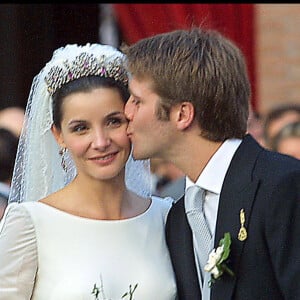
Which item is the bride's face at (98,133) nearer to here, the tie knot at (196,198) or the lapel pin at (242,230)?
the tie knot at (196,198)

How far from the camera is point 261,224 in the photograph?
5.59 m

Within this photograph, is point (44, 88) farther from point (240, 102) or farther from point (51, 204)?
point (240, 102)

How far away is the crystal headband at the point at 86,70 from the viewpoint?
621 centimetres

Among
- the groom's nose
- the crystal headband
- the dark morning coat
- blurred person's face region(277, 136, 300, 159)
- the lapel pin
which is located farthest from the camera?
blurred person's face region(277, 136, 300, 159)

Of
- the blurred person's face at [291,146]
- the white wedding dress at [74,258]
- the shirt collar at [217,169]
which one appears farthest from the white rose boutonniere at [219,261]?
the blurred person's face at [291,146]

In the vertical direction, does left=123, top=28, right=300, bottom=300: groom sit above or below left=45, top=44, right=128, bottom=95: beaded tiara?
below

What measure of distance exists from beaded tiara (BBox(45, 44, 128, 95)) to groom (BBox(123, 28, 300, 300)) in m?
0.11

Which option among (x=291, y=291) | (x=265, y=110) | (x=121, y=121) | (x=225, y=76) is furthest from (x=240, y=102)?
(x=265, y=110)

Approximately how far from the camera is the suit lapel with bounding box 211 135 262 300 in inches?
223

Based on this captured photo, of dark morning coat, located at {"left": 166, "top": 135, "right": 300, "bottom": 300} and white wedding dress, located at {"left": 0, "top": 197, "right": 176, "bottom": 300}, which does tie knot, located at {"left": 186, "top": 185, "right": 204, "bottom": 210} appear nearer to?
dark morning coat, located at {"left": 166, "top": 135, "right": 300, "bottom": 300}

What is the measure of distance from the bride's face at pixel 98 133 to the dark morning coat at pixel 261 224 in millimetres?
572

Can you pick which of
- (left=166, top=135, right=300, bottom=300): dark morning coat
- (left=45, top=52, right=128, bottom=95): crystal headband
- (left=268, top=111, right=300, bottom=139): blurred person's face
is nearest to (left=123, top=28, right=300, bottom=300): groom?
(left=166, top=135, right=300, bottom=300): dark morning coat

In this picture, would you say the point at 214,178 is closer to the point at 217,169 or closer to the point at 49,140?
the point at 217,169

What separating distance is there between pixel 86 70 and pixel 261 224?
4.05ft
